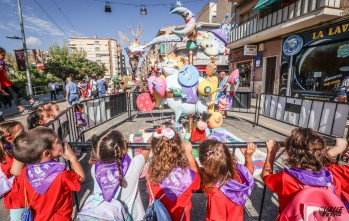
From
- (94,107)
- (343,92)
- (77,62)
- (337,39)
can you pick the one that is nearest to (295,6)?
(337,39)

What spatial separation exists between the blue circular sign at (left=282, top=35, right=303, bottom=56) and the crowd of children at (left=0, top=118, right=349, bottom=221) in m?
10.3

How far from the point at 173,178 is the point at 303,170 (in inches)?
36.3

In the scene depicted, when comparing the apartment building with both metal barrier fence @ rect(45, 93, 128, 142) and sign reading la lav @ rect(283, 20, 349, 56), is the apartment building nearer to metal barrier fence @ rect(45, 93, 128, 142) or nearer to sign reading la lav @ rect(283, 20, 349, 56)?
sign reading la lav @ rect(283, 20, 349, 56)

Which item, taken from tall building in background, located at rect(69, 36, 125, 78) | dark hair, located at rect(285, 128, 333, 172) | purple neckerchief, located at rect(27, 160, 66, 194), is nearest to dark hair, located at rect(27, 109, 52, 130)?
purple neckerchief, located at rect(27, 160, 66, 194)

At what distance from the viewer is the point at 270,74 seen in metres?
11.7

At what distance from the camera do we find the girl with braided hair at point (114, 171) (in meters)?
1.37

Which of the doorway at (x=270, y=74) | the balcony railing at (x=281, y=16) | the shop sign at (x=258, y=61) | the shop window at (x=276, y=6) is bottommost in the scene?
the doorway at (x=270, y=74)

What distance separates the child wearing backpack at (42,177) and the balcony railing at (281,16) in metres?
9.98

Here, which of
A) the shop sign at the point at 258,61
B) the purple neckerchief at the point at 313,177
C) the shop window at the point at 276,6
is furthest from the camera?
the shop sign at the point at 258,61

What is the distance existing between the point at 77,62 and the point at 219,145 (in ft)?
110

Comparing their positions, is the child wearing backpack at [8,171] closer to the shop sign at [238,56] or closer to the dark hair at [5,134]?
the dark hair at [5,134]

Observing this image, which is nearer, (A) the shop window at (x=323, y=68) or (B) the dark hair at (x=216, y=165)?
(B) the dark hair at (x=216, y=165)

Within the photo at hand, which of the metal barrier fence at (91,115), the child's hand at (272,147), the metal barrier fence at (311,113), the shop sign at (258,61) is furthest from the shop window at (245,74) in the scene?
the child's hand at (272,147)

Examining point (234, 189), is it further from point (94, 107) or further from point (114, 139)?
point (94, 107)
